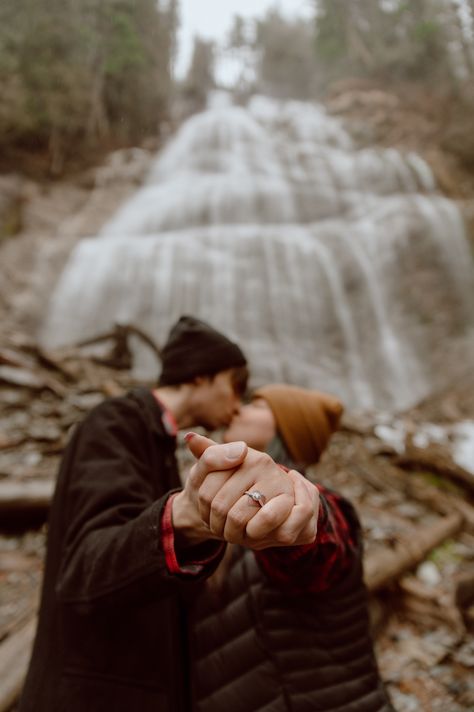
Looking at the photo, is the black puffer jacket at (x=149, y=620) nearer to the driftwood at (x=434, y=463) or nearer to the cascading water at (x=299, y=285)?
the driftwood at (x=434, y=463)

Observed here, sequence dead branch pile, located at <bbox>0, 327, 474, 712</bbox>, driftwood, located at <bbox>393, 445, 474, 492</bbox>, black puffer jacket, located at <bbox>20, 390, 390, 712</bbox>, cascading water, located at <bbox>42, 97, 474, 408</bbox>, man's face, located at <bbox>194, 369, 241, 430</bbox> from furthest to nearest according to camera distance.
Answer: cascading water, located at <bbox>42, 97, 474, 408</bbox>, driftwood, located at <bbox>393, 445, 474, 492</bbox>, dead branch pile, located at <bbox>0, 327, 474, 712</bbox>, man's face, located at <bbox>194, 369, 241, 430</bbox>, black puffer jacket, located at <bbox>20, 390, 390, 712</bbox>

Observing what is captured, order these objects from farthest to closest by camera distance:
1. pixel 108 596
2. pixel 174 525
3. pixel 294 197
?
pixel 294 197, pixel 108 596, pixel 174 525

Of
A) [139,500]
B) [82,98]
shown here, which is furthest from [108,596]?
[82,98]

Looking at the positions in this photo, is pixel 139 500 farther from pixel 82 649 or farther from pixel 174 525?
pixel 82 649

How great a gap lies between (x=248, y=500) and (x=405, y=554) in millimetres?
3168

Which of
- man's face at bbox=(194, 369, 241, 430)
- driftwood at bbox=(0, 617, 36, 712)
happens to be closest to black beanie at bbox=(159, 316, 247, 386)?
man's face at bbox=(194, 369, 241, 430)

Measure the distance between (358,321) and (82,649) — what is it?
1213 cm

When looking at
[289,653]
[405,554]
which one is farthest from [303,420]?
[405,554]

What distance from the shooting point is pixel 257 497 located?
893 millimetres

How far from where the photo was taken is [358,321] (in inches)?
495

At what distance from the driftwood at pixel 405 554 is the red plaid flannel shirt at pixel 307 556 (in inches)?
62.0

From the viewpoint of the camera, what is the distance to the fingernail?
931 millimetres

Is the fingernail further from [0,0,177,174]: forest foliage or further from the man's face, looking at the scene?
[0,0,177,174]: forest foliage

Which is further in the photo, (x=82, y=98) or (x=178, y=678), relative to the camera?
(x=82, y=98)
